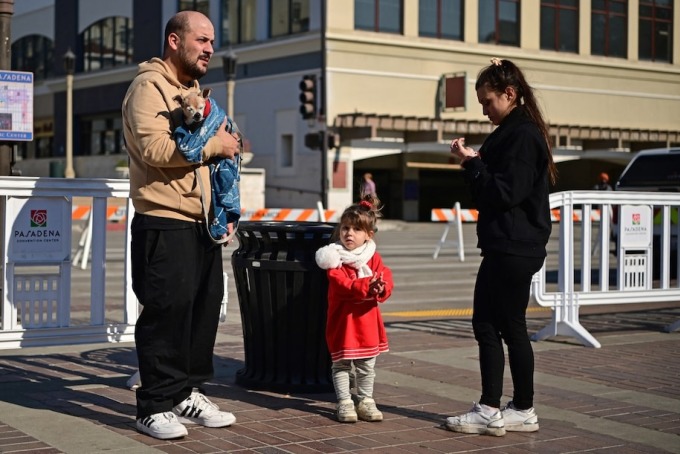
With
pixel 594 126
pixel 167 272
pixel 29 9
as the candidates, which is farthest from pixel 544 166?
pixel 29 9

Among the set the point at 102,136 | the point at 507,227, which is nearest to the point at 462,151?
the point at 507,227

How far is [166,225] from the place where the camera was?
5855 millimetres

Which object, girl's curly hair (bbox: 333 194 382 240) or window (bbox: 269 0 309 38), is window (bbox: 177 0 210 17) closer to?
window (bbox: 269 0 309 38)

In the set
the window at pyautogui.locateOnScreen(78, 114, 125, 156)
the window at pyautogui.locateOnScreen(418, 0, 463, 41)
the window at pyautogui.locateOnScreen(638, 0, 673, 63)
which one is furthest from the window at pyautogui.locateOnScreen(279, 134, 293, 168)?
the window at pyautogui.locateOnScreen(638, 0, 673, 63)

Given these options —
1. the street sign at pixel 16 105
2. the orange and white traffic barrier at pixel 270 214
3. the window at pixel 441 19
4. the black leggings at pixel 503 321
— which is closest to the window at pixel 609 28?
the window at pixel 441 19

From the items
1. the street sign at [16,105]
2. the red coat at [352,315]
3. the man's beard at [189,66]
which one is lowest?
the red coat at [352,315]

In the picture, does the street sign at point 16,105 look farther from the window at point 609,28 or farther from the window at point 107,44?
the window at point 107,44

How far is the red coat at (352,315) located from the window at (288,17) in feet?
123

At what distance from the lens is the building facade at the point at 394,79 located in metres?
42.5

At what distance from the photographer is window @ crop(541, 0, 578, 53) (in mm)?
47938

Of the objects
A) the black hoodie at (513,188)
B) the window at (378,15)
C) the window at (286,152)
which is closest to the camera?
the black hoodie at (513,188)

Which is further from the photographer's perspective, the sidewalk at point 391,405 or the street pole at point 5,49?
the street pole at point 5,49

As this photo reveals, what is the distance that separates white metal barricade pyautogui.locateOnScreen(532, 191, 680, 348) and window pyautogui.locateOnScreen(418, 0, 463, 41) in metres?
34.9

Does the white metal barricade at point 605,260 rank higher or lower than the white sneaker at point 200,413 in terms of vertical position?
higher
